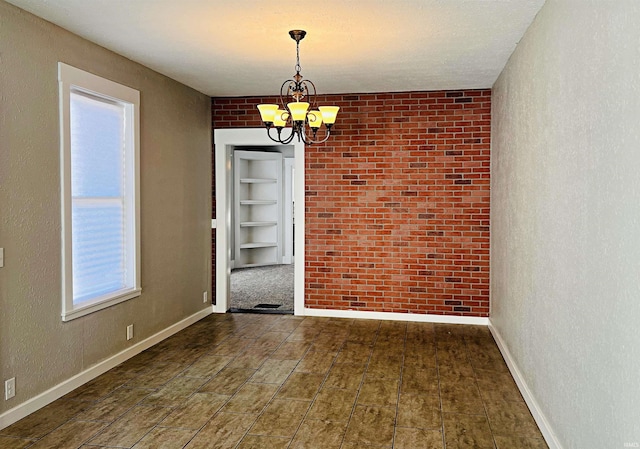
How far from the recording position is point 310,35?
3730mm

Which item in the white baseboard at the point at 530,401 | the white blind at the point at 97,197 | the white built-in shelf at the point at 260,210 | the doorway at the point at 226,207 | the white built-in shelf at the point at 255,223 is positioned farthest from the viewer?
the white built-in shelf at the point at 260,210

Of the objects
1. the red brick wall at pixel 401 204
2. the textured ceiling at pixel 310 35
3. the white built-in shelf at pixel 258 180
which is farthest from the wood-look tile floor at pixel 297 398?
the white built-in shelf at pixel 258 180

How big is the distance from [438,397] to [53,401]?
2531mm

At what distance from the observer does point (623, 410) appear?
1862mm

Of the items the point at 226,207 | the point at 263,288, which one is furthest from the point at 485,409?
the point at 263,288

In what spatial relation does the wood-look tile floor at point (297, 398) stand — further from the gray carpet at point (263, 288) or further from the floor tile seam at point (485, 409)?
→ the gray carpet at point (263, 288)

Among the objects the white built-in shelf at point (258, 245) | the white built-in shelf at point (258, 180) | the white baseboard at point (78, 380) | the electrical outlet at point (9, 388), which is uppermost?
the white built-in shelf at point (258, 180)

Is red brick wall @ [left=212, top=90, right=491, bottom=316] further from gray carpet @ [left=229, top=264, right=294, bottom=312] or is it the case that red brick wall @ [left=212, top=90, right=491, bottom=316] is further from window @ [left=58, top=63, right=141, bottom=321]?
window @ [left=58, top=63, right=141, bottom=321]

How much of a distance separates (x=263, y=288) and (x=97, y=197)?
4200 millimetres

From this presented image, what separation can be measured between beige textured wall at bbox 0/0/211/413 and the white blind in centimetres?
21

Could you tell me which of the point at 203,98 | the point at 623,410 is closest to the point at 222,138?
the point at 203,98

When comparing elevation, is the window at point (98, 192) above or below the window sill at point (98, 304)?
above

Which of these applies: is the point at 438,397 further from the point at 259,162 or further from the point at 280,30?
the point at 259,162

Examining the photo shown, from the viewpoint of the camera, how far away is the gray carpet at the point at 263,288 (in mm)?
6805
